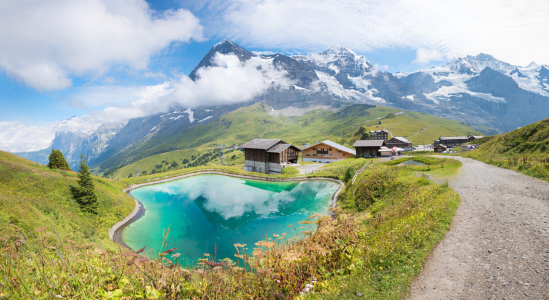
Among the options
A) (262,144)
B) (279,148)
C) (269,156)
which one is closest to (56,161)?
(269,156)

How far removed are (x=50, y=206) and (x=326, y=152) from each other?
6115 centimetres

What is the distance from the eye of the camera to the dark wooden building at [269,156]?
166 ft

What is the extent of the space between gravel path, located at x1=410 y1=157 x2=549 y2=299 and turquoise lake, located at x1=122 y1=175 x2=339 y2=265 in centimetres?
1112

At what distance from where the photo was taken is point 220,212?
23.6 m

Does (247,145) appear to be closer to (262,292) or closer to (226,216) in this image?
(226,216)

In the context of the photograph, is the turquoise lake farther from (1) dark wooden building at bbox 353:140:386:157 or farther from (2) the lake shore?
(1) dark wooden building at bbox 353:140:386:157

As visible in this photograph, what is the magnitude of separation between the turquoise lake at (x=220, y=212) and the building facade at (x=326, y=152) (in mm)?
31130

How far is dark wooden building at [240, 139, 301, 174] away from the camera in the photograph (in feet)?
166

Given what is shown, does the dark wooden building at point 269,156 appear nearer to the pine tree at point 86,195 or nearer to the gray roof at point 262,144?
the gray roof at point 262,144

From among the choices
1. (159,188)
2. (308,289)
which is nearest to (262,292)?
(308,289)

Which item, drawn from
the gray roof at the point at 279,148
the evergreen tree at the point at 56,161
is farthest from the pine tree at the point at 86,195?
the gray roof at the point at 279,148

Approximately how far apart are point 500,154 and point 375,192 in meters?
16.2

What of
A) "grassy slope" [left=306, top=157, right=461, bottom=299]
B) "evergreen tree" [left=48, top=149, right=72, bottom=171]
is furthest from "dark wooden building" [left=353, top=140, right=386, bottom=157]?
"evergreen tree" [left=48, top=149, right=72, bottom=171]

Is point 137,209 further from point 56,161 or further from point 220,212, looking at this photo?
point 56,161
